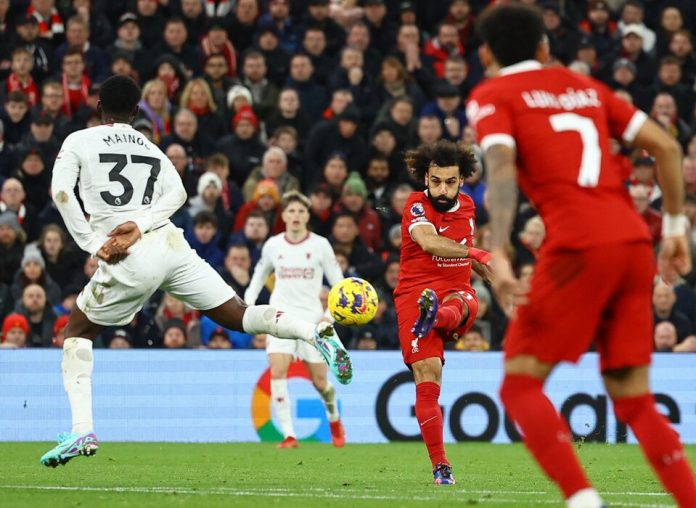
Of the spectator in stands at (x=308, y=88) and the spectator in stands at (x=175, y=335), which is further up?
the spectator in stands at (x=308, y=88)

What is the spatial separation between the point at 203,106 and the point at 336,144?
6.48 feet

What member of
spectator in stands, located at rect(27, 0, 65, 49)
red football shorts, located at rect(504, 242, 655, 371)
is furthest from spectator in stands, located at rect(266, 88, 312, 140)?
red football shorts, located at rect(504, 242, 655, 371)

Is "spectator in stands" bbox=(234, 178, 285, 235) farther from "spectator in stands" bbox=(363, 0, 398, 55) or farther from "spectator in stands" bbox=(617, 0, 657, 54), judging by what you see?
"spectator in stands" bbox=(617, 0, 657, 54)

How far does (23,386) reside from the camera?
16.0 meters

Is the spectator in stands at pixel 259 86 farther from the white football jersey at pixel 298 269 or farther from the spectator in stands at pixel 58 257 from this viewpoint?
the white football jersey at pixel 298 269

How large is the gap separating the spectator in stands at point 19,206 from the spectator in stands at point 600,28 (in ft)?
30.6

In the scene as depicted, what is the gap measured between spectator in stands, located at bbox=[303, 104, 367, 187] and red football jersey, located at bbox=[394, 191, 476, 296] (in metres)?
8.72

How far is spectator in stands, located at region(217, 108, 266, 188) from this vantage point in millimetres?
19094

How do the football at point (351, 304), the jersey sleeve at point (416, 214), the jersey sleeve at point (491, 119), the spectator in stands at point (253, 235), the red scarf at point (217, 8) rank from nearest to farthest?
1. the jersey sleeve at point (491, 119)
2. the jersey sleeve at point (416, 214)
3. the football at point (351, 304)
4. the spectator in stands at point (253, 235)
5. the red scarf at point (217, 8)

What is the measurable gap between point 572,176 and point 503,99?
0.46 metres

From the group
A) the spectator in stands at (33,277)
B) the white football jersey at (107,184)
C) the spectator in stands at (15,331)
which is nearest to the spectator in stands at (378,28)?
the spectator in stands at (33,277)

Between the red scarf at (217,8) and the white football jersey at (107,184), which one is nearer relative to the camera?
the white football jersey at (107,184)

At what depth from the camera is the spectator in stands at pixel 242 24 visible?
2094 centimetres

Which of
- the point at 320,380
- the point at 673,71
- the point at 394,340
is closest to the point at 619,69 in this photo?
the point at 673,71
